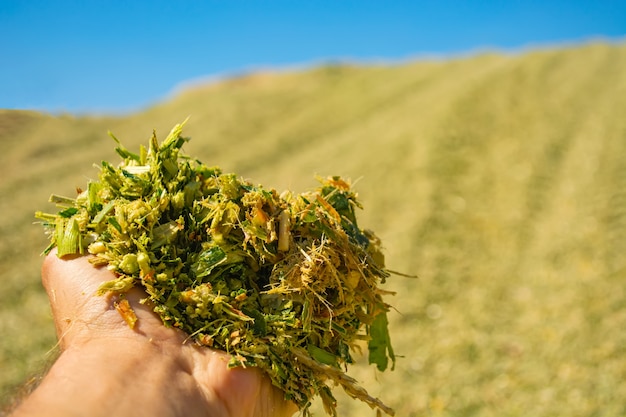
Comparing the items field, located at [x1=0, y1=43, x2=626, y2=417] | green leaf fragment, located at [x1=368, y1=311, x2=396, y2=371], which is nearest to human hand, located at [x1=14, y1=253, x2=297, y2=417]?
field, located at [x1=0, y1=43, x2=626, y2=417]

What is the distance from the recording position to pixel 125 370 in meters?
1.54

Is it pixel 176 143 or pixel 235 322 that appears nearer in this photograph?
pixel 235 322

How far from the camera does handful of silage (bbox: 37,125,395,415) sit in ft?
5.82

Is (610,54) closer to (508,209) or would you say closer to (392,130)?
(392,130)

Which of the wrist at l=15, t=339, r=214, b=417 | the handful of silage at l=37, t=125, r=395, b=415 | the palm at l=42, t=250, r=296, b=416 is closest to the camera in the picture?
the wrist at l=15, t=339, r=214, b=417

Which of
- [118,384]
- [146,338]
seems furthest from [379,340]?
[118,384]

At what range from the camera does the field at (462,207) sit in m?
5.17

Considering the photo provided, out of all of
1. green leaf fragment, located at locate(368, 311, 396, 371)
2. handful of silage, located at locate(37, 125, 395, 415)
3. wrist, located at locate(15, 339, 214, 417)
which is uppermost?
handful of silage, located at locate(37, 125, 395, 415)

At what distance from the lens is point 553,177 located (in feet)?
31.6

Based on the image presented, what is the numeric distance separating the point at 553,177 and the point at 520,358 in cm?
513

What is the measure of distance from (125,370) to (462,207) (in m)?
7.67

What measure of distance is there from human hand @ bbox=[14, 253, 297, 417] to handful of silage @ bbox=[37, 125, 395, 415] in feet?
0.14

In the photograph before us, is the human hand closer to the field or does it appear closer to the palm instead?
the palm

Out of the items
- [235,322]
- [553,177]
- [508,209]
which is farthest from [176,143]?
[553,177]
